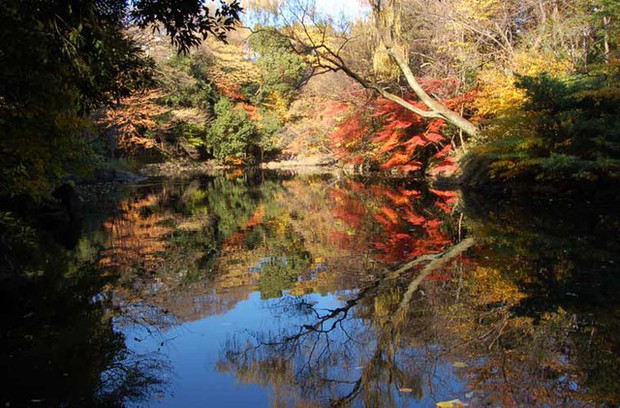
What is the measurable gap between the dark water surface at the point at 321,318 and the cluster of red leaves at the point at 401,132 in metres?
10.8

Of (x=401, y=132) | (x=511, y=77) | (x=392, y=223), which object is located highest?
(x=511, y=77)


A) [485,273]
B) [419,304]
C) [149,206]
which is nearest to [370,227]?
[485,273]

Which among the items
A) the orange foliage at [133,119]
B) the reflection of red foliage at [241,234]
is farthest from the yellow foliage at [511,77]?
the orange foliage at [133,119]

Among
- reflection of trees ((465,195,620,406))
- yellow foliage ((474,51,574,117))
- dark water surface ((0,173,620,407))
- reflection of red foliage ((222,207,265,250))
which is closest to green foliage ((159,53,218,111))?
yellow foliage ((474,51,574,117))

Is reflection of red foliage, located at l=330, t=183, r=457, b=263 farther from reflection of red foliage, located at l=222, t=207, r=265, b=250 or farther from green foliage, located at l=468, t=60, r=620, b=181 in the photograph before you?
green foliage, located at l=468, t=60, r=620, b=181

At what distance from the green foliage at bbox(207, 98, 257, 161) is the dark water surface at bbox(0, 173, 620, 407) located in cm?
2690

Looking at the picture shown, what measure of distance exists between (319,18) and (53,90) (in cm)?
1324

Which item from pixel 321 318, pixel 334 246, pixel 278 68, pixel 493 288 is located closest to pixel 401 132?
pixel 334 246

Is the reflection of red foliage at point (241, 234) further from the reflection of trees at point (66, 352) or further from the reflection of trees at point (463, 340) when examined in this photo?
the reflection of trees at point (463, 340)

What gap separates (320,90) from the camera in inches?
1113

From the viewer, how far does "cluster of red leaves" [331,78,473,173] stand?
19.6 meters

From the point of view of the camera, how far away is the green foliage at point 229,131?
3553cm

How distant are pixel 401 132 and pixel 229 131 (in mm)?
17991

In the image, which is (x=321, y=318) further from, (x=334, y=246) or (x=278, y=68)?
(x=278, y=68)
